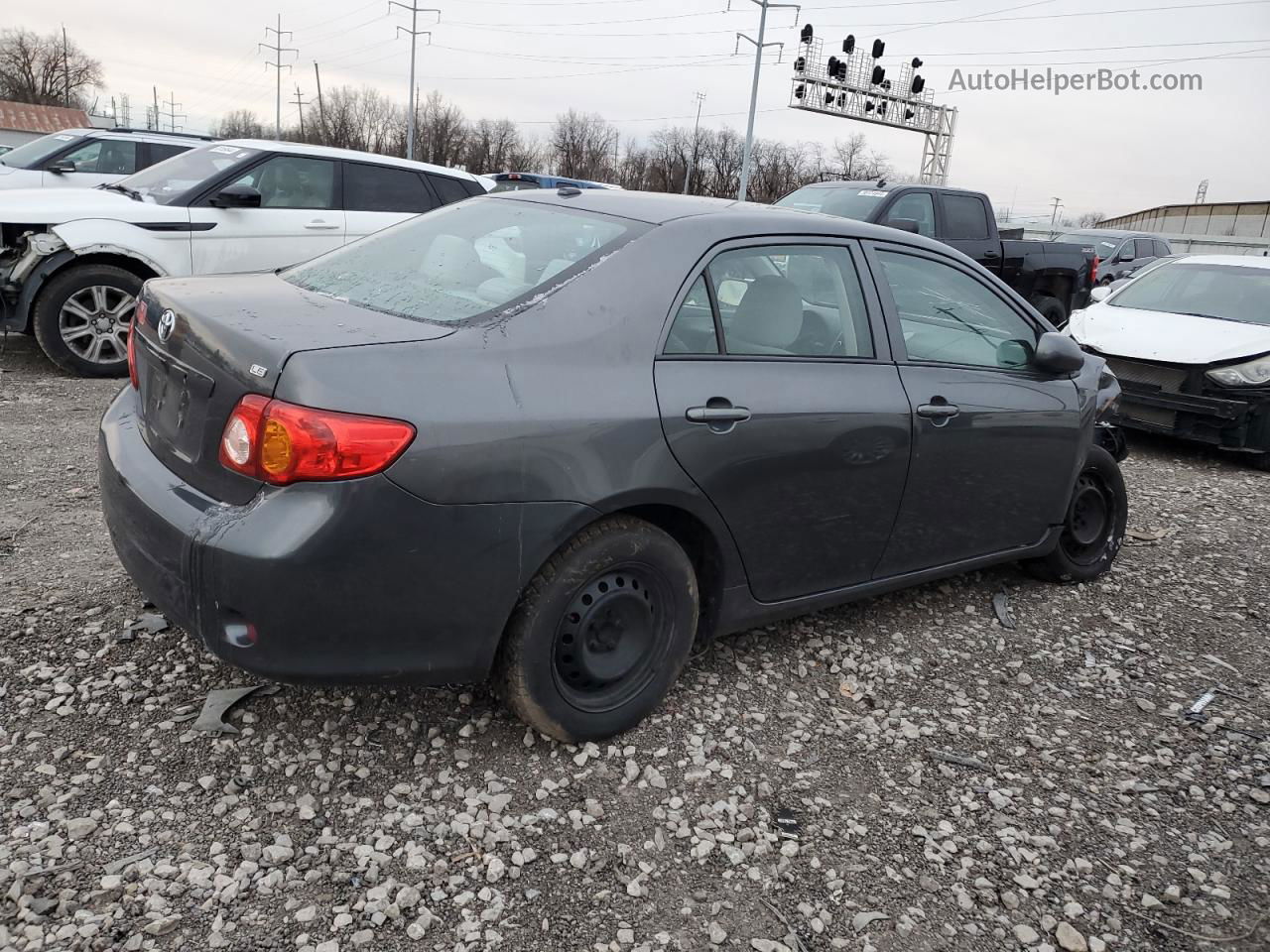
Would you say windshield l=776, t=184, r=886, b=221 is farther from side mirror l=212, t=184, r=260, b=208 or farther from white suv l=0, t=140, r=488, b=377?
side mirror l=212, t=184, r=260, b=208

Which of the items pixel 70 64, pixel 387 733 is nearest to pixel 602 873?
pixel 387 733

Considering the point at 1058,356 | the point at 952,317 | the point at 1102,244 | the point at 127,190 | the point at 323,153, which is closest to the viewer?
the point at 952,317

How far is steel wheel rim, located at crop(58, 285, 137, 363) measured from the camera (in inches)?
274

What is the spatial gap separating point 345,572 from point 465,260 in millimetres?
1232

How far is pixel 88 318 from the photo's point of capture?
7.02 m

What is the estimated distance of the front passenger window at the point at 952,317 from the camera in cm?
358

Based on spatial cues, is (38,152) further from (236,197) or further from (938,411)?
(938,411)

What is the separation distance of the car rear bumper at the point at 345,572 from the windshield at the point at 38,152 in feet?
33.3

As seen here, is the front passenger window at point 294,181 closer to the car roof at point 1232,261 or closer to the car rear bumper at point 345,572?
the car rear bumper at point 345,572

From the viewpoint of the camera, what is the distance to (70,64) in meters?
91.7

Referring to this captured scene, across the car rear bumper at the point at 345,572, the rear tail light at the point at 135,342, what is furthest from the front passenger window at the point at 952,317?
the rear tail light at the point at 135,342

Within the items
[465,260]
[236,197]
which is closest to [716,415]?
[465,260]

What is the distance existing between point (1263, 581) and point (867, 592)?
2761 millimetres

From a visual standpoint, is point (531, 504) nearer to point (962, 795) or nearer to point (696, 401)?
point (696, 401)
